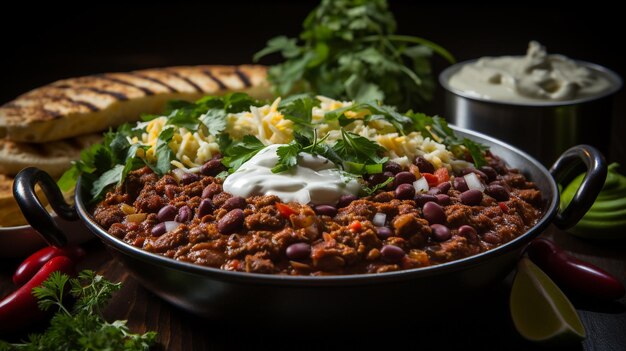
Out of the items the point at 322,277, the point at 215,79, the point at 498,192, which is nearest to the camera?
the point at 322,277

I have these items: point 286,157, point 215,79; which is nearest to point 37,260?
point 286,157

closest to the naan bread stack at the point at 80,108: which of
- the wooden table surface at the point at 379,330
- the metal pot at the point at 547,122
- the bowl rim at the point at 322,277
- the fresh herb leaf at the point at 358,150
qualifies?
the wooden table surface at the point at 379,330

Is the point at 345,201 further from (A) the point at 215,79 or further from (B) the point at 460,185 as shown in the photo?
(A) the point at 215,79

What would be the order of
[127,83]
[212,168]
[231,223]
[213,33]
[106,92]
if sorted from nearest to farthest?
[231,223] → [212,168] → [106,92] → [127,83] → [213,33]

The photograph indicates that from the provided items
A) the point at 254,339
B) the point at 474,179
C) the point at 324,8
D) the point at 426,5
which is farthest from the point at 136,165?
the point at 426,5

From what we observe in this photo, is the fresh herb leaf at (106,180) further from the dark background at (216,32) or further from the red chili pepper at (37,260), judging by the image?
the dark background at (216,32)

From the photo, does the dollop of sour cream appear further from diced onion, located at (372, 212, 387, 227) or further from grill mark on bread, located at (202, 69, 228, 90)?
grill mark on bread, located at (202, 69, 228, 90)
